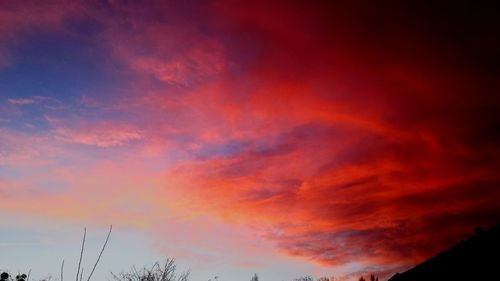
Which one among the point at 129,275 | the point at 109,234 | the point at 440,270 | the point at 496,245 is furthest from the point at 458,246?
the point at 129,275

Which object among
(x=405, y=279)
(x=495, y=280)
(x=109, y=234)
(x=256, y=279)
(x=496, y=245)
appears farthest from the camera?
(x=256, y=279)

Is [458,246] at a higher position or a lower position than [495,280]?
higher

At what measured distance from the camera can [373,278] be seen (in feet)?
127

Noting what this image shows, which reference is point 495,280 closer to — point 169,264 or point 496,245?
point 496,245

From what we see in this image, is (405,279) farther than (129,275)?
No

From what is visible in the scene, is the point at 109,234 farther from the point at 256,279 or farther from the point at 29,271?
the point at 256,279

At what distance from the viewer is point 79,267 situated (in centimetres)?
505

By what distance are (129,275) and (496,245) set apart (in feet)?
158

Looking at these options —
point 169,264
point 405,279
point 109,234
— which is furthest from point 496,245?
point 169,264

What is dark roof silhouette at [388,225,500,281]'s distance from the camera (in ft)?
37.7

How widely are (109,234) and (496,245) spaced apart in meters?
11.6

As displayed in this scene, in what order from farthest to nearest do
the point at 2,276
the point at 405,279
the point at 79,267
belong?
1. the point at 405,279
2. the point at 2,276
3. the point at 79,267

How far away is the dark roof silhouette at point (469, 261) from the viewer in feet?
37.7

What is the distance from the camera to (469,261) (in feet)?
40.8
